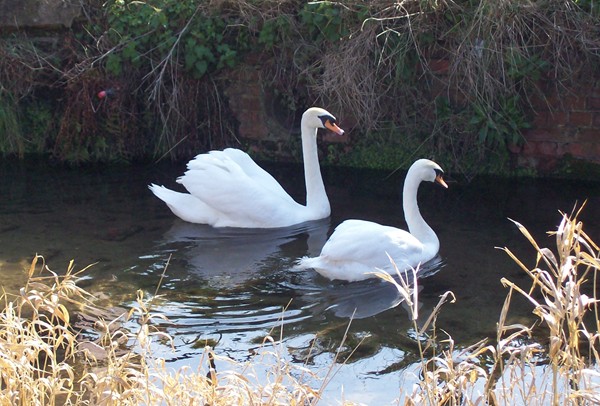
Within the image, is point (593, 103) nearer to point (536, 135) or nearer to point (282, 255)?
point (536, 135)

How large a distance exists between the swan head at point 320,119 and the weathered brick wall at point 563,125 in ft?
6.34

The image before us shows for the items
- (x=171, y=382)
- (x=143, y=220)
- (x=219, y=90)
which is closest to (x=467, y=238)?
(x=143, y=220)

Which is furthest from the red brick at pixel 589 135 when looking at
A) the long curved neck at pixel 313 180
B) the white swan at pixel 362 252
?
the white swan at pixel 362 252

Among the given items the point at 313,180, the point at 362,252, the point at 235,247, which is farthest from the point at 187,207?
the point at 362,252

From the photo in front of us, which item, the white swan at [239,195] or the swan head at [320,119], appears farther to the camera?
the swan head at [320,119]

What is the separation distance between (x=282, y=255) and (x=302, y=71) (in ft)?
7.84

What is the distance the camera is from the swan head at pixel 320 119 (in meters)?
7.19

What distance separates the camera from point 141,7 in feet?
28.4

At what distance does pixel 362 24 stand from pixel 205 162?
1906mm

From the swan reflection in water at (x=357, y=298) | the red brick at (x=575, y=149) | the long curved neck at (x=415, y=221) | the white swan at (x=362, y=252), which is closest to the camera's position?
the swan reflection in water at (x=357, y=298)

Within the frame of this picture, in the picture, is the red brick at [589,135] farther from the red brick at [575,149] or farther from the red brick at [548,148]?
the red brick at [548,148]

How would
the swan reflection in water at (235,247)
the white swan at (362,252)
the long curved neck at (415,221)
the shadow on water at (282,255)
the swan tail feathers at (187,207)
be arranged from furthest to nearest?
1. the swan tail feathers at (187,207)
2. the long curved neck at (415,221)
3. the swan reflection in water at (235,247)
4. the white swan at (362,252)
5. the shadow on water at (282,255)

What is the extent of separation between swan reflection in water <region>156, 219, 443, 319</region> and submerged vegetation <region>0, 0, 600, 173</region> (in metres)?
1.62

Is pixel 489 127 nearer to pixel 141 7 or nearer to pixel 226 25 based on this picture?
pixel 226 25
